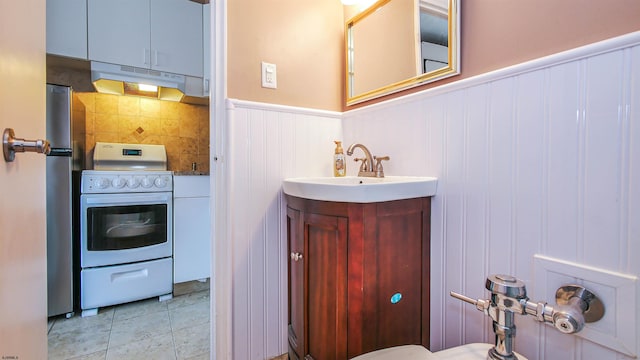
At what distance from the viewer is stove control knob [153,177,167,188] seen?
2.03 m

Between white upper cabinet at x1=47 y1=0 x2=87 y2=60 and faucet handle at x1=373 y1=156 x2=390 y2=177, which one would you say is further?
white upper cabinet at x1=47 y1=0 x2=87 y2=60

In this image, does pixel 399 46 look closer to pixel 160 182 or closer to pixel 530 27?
pixel 530 27

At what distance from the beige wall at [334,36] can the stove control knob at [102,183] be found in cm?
130

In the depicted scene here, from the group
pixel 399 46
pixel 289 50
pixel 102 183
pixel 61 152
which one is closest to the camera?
pixel 399 46

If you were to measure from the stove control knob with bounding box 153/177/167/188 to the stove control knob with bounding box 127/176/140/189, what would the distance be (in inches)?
4.1

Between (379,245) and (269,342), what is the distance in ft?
2.54

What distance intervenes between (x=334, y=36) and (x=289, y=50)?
287 mm

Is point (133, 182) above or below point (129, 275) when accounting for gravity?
above

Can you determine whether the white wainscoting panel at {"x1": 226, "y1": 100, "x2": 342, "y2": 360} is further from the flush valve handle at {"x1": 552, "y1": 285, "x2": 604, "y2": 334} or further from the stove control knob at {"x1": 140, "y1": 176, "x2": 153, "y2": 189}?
the stove control knob at {"x1": 140, "y1": 176, "x2": 153, "y2": 189}

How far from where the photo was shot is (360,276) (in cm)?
85

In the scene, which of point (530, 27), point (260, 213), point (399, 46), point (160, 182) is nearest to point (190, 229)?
point (160, 182)

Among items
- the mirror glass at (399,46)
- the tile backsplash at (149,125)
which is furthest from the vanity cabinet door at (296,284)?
the tile backsplash at (149,125)

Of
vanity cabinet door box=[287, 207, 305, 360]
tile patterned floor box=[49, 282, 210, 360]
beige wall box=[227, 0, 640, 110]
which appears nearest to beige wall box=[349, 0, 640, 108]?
beige wall box=[227, 0, 640, 110]

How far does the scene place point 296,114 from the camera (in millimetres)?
1331
